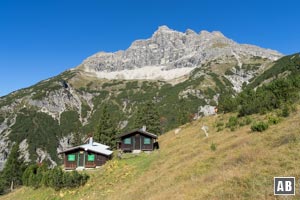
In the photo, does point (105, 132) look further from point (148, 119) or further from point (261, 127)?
point (261, 127)

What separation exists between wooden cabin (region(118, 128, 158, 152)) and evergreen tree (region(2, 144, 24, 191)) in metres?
36.6

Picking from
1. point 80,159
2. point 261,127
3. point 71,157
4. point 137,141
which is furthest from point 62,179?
point 261,127

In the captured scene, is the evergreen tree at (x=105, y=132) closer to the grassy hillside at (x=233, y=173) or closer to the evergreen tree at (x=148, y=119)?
the evergreen tree at (x=148, y=119)

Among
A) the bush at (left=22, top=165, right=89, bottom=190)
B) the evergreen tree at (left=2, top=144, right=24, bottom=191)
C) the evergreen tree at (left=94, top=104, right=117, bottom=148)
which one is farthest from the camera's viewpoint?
the evergreen tree at (left=94, top=104, right=117, bottom=148)

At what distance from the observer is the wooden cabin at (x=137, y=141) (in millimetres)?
63188

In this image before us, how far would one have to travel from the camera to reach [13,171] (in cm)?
8250

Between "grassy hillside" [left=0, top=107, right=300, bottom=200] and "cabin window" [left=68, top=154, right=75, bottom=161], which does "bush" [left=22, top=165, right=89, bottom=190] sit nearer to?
"cabin window" [left=68, top=154, right=75, bottom=161]

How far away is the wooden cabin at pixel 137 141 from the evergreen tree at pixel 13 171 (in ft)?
120

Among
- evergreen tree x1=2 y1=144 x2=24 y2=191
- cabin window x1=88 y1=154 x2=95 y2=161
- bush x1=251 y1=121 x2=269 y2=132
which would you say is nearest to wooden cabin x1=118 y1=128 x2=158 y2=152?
cabin window x1=88 y1=154 x2=95 y2=161

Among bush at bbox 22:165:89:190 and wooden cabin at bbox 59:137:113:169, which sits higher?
wooden cabin at bbox 59:137:113:169

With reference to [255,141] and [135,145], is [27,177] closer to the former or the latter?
[135,145]

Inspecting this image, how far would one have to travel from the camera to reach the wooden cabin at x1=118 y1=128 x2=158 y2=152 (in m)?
63.2

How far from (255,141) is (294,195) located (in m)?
14.1

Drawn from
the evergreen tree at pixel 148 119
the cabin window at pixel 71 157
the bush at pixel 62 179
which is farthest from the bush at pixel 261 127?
the evergreen tree at pixel 148 119
